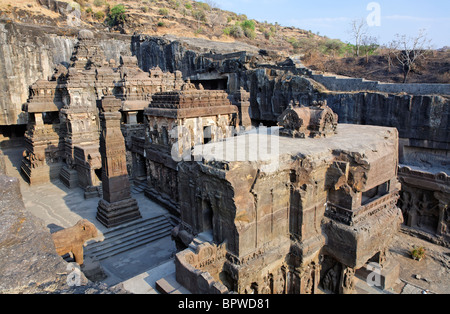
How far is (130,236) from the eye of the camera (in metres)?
11.2

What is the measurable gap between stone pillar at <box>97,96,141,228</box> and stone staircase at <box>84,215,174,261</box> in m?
0.38

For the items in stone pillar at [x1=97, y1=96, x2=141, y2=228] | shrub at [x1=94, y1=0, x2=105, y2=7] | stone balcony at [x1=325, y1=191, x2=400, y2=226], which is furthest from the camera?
shrub at [x1=94, y1=0, x2=105, y2=7]

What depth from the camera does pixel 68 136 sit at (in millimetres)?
17562

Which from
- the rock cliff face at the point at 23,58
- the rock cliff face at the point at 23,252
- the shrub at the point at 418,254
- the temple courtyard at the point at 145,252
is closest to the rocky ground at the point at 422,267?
the temple courtyard at the point at 145,252

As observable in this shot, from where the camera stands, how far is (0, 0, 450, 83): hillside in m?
22.6

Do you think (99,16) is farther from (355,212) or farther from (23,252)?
(23,252)

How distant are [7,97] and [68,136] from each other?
10.1 m

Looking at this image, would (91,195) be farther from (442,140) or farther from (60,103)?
(442,140)

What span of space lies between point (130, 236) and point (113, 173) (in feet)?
8.11

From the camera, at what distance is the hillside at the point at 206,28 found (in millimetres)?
22572

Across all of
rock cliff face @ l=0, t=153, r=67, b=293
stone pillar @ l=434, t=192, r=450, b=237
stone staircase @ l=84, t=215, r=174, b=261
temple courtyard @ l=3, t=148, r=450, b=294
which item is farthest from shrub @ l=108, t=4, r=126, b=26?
rock cliff face @ l=0, t=153, r=67, b=293

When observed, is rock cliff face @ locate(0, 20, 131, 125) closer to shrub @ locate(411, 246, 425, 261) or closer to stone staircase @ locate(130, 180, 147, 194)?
stone staircase @ locate(130, 180, 147, 194)

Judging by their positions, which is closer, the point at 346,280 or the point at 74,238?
the point at 346,280

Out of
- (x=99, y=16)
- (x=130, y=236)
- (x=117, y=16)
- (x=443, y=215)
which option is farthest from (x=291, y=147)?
(x=99, y=16)
